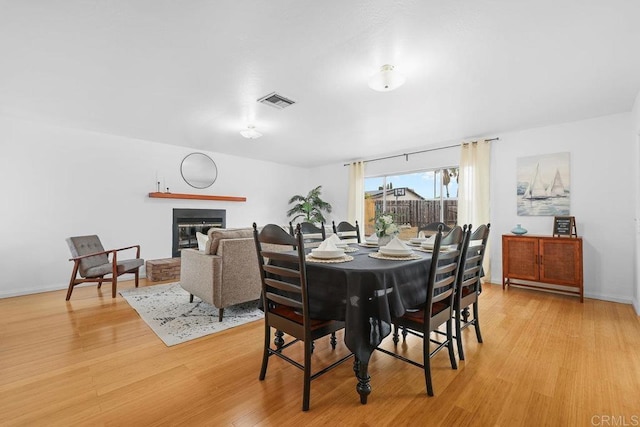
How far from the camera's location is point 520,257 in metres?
3.93

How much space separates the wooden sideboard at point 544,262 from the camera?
353cm

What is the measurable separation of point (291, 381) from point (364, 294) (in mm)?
868

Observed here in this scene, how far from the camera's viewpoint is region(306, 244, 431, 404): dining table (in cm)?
148

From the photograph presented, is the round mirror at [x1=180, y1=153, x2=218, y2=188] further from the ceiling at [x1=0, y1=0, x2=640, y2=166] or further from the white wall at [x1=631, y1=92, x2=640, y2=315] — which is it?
the white wall at [x1=631, y1=92, x2=640, y2=315]

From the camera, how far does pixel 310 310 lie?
1707 mm

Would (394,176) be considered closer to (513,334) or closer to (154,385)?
(513,334)

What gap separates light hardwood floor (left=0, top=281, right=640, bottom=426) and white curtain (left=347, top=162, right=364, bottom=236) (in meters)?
3.81

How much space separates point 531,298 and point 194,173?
590 cm

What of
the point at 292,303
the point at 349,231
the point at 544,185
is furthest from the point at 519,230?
the point at 292,303

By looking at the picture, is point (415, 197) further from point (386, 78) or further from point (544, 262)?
point (386, 78)

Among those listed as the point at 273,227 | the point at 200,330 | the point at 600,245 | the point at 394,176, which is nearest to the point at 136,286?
the point at 200,330

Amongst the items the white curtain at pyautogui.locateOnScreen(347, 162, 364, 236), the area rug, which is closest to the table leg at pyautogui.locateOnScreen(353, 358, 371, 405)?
the area rug

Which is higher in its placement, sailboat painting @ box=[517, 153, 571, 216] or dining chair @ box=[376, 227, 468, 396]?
sailboat painting @ box=[517, 153, 571, 216]

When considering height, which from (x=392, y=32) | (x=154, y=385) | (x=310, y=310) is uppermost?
(x=392, y=32)
